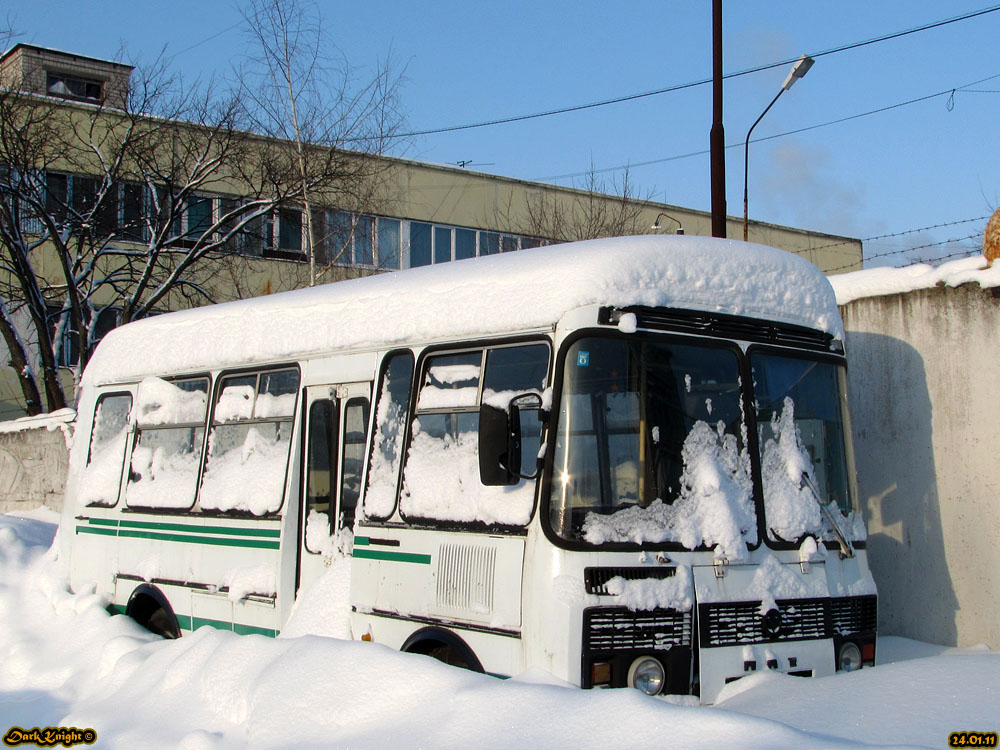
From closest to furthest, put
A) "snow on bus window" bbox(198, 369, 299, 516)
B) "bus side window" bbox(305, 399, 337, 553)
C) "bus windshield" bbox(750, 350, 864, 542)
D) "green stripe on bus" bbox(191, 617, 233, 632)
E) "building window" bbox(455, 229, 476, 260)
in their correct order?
"bus windshield" bbox(750, 350, 864, 542) → "bus side window" bbox(305, 399, 337, 553) → "snow on bus window" bbox(198, 369, 299, 516) → "green stripe on bus" bbox(191, 617, 233, 632) → "building window" bbox(455, 229, 476, 260)

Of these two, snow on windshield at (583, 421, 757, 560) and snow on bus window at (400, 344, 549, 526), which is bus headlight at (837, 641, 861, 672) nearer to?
snow on windshield at (583, 421, 757, 560)

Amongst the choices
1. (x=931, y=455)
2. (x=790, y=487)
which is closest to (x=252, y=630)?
(x=790, y=487)

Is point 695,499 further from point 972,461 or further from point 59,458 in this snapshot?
point 59,458

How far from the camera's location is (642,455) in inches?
230

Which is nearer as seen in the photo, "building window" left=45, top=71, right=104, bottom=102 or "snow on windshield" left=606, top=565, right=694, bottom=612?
"snow on windshield" left=606, top=565, right=694, bottom=612

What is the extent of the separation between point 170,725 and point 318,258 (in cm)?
1997

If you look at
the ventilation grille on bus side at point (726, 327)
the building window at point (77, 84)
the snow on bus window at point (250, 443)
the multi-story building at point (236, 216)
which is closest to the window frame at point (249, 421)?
the snow on bus window at point (250, 443)

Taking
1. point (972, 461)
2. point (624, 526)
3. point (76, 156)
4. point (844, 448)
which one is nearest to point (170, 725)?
point (624, 526)

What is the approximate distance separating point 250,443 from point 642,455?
3789 mm

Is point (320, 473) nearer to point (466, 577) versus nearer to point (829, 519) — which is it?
point (466, 577)

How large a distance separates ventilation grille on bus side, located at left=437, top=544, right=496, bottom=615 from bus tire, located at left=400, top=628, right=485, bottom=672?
0.18m

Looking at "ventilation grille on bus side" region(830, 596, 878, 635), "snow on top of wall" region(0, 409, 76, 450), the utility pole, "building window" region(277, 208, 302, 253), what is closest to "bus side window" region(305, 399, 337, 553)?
"ventilation grille on bus side" region(830, 596, 878, 635)

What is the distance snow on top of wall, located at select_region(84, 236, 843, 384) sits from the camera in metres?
6.05

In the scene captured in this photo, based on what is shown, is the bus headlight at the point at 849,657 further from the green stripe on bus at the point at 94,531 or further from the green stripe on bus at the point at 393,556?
the green stripe on bus at the point at 94,531
